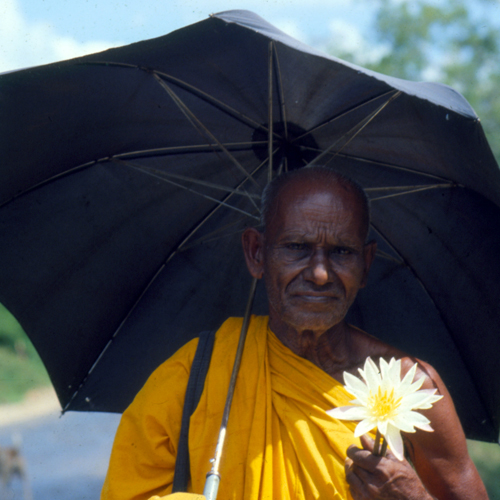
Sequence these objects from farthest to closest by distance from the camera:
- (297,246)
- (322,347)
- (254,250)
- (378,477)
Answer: (254,250) → (322,347) → (297,246) → (378,477)

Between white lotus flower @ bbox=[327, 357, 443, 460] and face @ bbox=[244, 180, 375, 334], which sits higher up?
face @ bbox=[244, 180, 375, 334]

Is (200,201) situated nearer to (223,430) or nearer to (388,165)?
(388,165)

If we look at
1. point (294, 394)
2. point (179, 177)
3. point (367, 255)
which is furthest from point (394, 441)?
point (179, 177)

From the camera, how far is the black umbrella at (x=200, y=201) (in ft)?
6.72

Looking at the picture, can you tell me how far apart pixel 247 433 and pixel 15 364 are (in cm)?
1519

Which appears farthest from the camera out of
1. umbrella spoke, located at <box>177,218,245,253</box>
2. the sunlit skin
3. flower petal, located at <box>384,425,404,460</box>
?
umbrella spoke, located at <box>177,218,245,253</box>

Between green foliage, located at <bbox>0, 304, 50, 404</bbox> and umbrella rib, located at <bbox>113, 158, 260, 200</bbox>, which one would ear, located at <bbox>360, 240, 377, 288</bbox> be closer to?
umbrella rib, located at <bbox>113, 158, 260, 200</bbox>

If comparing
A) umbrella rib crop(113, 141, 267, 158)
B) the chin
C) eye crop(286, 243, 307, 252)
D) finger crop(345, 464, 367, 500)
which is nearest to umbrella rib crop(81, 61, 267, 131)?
umbrella rib crop(113, 141, 267, 158)

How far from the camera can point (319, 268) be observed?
2176 millimetres

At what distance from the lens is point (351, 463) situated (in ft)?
6.20

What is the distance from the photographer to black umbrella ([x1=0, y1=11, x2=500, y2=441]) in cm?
205

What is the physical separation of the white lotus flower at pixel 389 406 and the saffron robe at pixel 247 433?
504mm

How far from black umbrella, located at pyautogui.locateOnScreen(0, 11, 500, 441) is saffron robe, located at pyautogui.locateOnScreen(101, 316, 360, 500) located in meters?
0.63

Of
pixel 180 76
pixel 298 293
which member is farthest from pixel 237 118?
pixel 298 293
